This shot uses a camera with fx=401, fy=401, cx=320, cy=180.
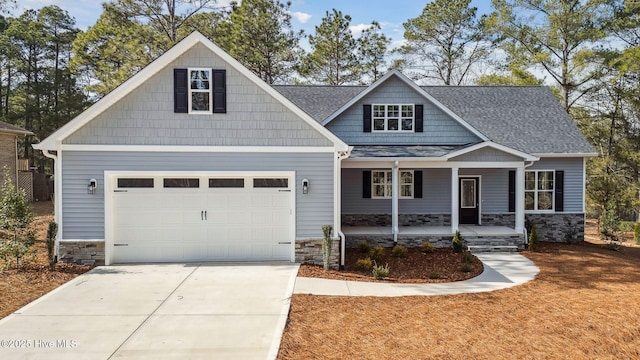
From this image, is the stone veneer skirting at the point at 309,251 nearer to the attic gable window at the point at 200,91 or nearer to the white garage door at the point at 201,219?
the white garage door at the point at 201,219

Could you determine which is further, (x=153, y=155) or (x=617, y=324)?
(x=153, y=155)

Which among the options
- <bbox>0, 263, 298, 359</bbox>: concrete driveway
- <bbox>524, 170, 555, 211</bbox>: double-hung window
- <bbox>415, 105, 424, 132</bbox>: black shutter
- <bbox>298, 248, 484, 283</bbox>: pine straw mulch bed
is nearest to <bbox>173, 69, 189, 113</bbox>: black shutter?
<bbox>0, 263, 298, 359</bbox>: concrete driveway

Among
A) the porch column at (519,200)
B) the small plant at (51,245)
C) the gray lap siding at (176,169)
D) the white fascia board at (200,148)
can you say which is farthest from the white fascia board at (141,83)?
the porch column at (519,200)

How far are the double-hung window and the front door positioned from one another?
1.87 metres

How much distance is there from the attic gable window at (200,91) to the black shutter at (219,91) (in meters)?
0.13

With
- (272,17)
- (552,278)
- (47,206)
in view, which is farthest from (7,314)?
(272,17)

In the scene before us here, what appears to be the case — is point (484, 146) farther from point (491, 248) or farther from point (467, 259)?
point (467, 259)

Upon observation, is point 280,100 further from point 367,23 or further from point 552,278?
point 367,23

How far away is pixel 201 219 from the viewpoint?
10.3m

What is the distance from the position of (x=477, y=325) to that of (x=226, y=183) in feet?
22.0

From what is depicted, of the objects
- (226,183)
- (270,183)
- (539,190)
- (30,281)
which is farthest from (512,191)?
(30,281)

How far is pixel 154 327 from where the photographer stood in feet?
20.6

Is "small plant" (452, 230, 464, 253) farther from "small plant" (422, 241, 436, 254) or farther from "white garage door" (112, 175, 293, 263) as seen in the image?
"white garage door" (112, 175, 293, 263)

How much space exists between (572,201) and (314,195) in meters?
10.5
